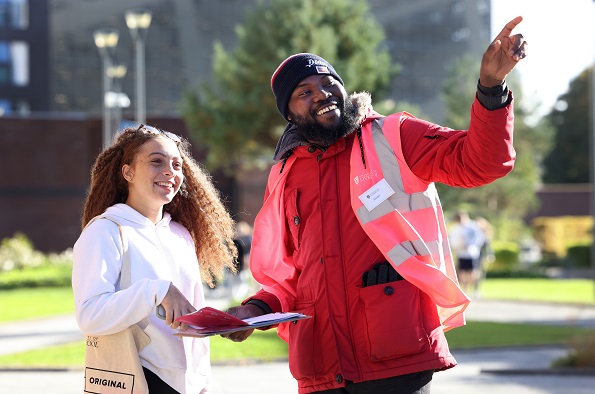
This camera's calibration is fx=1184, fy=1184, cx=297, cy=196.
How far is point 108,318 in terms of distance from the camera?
4559 millimetres

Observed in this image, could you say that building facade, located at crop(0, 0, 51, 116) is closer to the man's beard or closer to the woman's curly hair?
the woman's curly hair

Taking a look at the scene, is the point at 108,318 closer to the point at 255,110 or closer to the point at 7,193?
the point at 255,110

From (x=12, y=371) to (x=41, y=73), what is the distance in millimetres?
46770

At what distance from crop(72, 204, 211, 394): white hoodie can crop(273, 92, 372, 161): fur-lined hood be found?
0.58 m

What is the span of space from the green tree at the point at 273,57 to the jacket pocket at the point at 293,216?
35.9 m

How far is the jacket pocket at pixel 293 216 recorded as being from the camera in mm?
5062

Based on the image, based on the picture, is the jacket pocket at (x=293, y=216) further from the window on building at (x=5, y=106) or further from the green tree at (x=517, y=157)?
the window on building at (x=5, y=106)

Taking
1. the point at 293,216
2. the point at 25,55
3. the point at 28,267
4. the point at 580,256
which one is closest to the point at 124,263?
the point at 293,216

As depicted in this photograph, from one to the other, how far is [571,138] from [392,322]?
73.1m

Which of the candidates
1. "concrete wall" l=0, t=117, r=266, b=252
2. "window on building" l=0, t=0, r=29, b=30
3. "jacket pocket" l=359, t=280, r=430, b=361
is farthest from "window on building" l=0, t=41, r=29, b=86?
"jacket pocket" l=359, t=280, r=430, b=361

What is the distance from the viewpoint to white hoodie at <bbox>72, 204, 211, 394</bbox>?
4.55m

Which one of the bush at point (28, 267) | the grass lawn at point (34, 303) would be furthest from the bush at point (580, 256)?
the grass lawn at point (34, 303)

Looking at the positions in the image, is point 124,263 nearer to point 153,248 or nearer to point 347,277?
point 153,248

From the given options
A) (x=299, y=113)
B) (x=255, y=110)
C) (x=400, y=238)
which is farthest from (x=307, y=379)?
(x=255, y=110)
